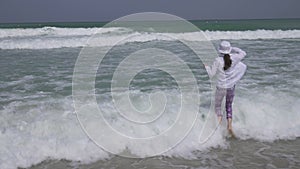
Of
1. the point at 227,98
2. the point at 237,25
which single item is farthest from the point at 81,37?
the point at 237,25

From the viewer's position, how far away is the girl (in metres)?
4.90

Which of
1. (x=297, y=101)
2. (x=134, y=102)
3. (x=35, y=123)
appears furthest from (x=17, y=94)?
(x=297, y=101)

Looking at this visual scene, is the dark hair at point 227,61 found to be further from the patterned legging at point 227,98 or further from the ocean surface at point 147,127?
the ocean surface at point 147,127

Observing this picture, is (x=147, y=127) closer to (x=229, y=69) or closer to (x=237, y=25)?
(x=229, y=69)

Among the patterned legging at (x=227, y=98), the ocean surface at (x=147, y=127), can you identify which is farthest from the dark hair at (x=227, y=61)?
the ocean surface at (x=147, y=127)

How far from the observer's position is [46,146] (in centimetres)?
468

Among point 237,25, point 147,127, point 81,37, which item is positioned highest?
point 237,25

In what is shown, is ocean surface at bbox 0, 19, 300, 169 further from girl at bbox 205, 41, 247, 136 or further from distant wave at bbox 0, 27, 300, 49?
distant wave at bbox 0, 27, 300, 49

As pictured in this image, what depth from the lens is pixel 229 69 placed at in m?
5.05

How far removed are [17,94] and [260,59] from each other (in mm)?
8165

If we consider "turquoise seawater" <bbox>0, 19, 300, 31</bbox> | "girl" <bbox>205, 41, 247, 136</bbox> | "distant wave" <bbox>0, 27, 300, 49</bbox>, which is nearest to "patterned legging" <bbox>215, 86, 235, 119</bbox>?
"girl" <bbox>205, 41, 247, 136</bbox>

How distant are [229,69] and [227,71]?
4 cm

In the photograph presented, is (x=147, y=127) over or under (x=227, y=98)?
under

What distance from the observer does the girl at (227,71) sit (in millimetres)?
4898
